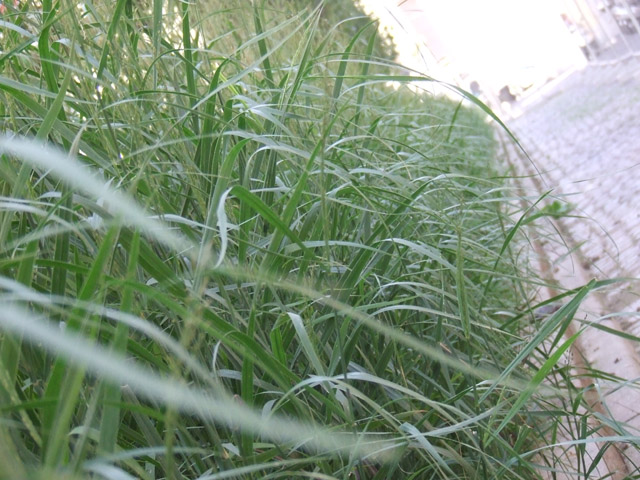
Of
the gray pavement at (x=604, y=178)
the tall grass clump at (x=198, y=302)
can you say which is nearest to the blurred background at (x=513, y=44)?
the gray pavement at (x=604, y=178)

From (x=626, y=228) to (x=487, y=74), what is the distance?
2434 centimetres

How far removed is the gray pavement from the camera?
262 cm

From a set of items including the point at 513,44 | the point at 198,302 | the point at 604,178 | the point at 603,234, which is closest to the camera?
the point at 198,302

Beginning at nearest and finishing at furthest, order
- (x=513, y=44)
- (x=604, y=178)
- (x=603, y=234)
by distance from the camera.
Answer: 1. (x=603, y=234)
2. (x=604, y=178)
3. (x=513, y=44)

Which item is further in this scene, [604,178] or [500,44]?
[500,44]

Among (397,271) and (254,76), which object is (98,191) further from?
(254,76)

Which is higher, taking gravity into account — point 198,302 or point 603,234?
point 198,302

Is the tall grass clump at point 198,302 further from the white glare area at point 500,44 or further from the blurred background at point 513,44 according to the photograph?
the white glare area at point 500,44

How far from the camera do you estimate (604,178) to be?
427 centimetres

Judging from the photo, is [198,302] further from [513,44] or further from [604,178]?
[513,44]

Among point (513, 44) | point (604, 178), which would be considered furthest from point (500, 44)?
point (604, 178)

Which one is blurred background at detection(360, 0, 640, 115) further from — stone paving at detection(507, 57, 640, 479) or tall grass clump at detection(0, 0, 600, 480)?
tall grass clump at detection(0, 0, 600, 480)

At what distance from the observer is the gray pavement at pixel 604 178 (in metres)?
2.62

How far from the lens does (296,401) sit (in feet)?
3.02
